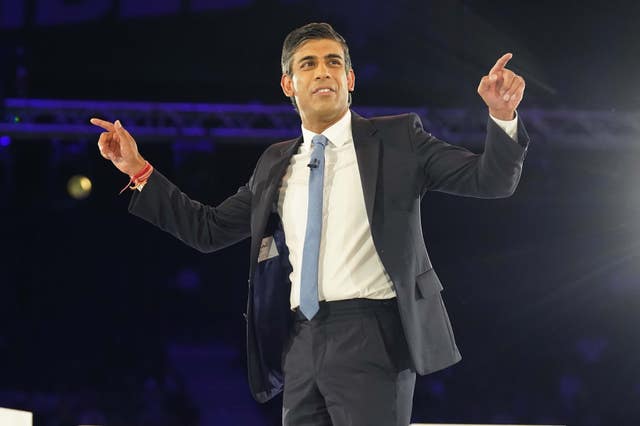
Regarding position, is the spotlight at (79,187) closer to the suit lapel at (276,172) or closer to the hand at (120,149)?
the hand at (120,149)

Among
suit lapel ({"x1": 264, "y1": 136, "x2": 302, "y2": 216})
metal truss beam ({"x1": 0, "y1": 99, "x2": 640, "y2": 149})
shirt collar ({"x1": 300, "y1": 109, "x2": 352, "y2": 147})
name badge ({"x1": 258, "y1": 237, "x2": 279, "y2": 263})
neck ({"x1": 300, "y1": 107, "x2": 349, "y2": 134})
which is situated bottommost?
name badge ({"x1": 258, "y1": 237, "x2": 279, "y2": 263})

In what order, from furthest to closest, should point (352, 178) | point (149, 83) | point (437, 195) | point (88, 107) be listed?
point (437, 195) < point (149, 83) < point (88, 107) < point (352, 178)

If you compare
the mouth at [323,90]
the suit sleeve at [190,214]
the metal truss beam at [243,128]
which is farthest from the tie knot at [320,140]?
the metal truss beam at [243,128]

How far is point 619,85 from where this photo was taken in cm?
564

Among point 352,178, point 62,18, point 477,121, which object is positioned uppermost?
point 62,18

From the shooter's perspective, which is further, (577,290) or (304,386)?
(577,290)

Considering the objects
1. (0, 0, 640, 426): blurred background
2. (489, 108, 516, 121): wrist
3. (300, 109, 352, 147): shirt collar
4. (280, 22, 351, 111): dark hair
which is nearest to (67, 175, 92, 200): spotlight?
(0, 0, 640, 426): blurred background

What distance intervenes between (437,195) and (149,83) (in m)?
2.51

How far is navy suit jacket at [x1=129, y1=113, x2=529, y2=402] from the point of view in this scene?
1703mm

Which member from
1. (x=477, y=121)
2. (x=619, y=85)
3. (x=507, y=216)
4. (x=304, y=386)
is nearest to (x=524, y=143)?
(x=304, y=386)

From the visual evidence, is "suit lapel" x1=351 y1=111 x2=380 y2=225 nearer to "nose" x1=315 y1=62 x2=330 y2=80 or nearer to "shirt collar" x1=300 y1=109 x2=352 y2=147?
"shirt collar" x1=300 y1=109 x2=352 y2=147

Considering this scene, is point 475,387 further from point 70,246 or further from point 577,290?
point 70,246

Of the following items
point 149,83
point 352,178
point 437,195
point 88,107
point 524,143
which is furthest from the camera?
point 437,195

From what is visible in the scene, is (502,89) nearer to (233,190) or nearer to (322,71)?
(322,71)
